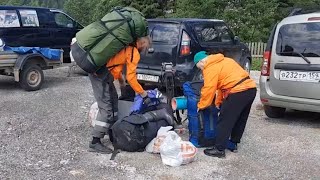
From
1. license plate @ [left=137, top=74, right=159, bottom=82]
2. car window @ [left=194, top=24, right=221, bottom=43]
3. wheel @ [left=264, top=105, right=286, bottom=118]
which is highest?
car window @ [left=194, top=24, right=221, bottom=43]

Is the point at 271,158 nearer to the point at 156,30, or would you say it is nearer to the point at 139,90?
the point at 139,90

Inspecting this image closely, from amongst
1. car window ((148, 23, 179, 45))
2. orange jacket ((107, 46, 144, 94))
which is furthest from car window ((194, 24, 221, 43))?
orange jacket ((107, 46, 144, 94))

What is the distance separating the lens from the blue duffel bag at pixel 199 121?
16.4ft

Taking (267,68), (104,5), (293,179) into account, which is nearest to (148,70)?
(267,68)

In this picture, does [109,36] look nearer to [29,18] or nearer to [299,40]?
[299,40]

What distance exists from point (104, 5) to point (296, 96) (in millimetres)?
23964

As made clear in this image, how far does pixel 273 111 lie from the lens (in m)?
6.77

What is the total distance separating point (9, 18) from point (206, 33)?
5.09m

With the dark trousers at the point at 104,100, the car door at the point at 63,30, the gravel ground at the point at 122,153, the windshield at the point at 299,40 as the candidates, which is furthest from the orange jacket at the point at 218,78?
the car door at the point at 63,30


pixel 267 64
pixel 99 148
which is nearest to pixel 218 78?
pixel 99 148

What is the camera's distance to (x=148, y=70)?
7770mm

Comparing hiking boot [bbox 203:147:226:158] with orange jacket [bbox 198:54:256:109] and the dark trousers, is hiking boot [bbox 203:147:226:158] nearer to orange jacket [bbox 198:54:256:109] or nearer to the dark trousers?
orange jacket [bbox 198:54:256:109]

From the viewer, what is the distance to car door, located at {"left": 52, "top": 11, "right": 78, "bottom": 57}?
454 inches

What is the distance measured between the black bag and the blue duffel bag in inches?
18.9
